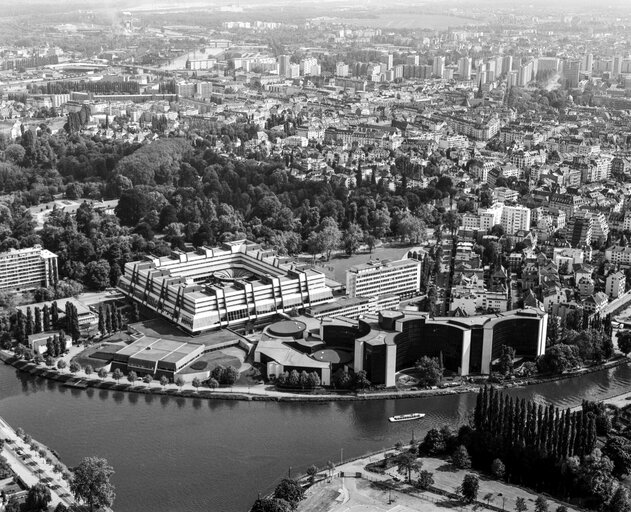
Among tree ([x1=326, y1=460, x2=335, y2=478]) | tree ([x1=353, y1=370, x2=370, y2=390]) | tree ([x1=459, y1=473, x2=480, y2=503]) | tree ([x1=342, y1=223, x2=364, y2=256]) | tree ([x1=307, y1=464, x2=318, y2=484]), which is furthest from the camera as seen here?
tree ([x1=342, y1=223, x2=364, y2=256])

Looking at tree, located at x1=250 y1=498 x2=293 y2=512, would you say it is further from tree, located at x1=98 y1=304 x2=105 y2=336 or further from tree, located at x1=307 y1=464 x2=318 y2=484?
tree, located at x1=98 y1=304 x2=105 y2=336

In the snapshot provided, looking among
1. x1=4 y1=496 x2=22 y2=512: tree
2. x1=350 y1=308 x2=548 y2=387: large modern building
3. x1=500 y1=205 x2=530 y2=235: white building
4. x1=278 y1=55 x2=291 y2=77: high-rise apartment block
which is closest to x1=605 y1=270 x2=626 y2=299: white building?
x1=350 y1=308 x2=548 y2=387: large modern building

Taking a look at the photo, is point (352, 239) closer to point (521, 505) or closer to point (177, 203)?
point (177, 203)

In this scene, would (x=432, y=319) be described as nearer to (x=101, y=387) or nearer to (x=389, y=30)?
(x=101, y=387)

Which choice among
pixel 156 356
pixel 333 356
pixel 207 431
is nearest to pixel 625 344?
pixel 333 356

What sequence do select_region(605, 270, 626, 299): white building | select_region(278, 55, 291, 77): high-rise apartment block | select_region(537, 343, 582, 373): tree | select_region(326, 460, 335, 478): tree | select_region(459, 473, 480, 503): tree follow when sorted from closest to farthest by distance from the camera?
select_region(459, 473, 480, 503): tree < select_region(326, 460, 335, 478): tree < select_region(537, 343, 582, 373): tree < select_region(605, 270, 626, 299): white building < select_region(278, 55, 291, 77): high-rise apartment block

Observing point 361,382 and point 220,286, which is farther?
point 220,286
